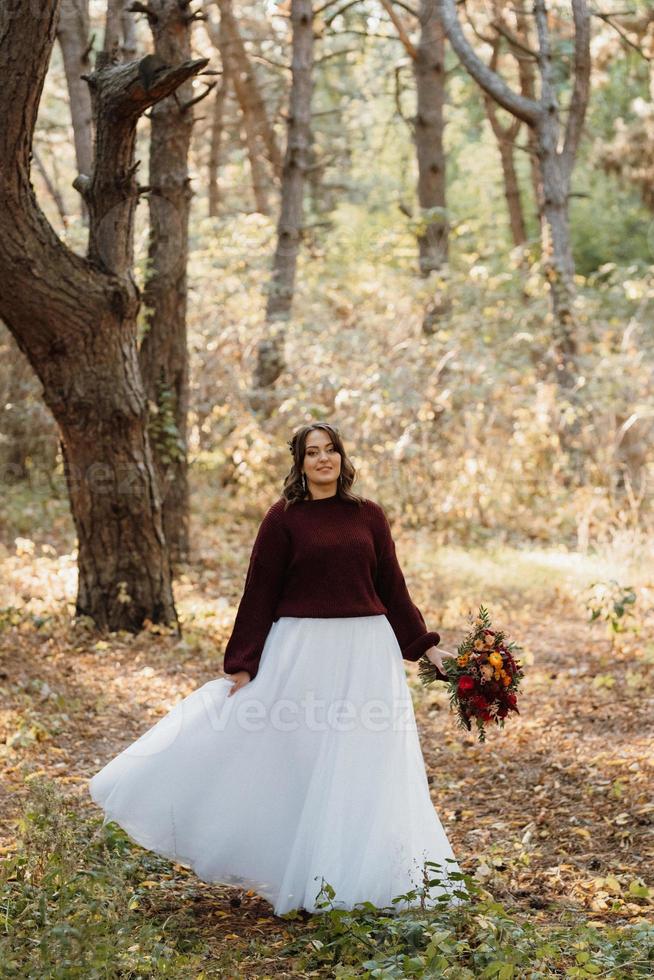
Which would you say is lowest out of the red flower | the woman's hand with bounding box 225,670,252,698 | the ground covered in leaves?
the ground covered in leaves

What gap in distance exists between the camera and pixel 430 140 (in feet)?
53.5

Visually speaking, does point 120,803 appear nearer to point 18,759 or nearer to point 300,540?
point 300,540

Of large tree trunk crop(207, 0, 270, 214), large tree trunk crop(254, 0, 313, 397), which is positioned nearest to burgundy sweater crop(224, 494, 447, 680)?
large tree trunk crop(254, 0, 313, 397)

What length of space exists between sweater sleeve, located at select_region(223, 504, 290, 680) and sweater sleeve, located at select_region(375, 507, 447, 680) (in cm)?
43

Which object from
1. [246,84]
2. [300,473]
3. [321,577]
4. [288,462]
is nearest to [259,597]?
[321,577]

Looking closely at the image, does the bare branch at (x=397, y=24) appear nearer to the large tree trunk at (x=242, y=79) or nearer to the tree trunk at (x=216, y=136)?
the large tree trunk at (x=242, y=79)

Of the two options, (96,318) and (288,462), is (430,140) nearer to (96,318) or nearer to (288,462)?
(288,462)

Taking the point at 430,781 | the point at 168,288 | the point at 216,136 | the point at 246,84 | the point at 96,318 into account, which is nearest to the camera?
the point at 430,781

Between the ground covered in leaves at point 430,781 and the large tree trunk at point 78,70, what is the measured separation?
4.23m

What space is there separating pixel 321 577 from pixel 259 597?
264mm

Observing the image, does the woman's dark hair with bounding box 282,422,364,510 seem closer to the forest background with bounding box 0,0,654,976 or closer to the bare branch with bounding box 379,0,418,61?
the forest background with bounding box 0,0,654,976

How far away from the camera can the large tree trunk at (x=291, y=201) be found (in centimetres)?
1356

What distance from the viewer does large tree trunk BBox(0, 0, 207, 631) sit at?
6.46 meters

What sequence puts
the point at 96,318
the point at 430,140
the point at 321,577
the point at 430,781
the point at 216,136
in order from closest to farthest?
the point at 321,577
the point at 430,781
the point at 96,318
the point at 430,140
the point at 216,136
